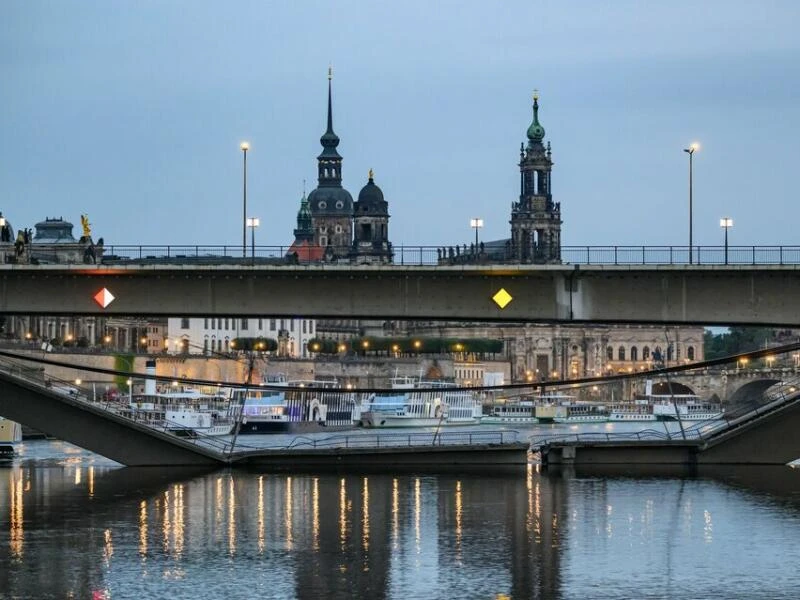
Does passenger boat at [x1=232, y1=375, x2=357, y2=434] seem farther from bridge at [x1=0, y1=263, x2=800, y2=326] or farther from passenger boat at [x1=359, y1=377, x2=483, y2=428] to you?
bridge at [x1=0, y1=263, x2=800, y2=326]

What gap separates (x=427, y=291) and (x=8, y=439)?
131ft

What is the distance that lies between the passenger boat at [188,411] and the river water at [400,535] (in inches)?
1712

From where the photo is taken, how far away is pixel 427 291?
243 feet

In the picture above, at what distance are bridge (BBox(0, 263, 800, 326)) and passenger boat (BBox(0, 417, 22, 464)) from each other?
25697 millimetres

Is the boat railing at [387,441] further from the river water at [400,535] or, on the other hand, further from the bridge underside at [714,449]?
the river water at [400,535]

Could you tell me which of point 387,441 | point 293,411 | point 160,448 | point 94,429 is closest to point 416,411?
point 293,411

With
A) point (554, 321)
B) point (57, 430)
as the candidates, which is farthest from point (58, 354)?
point (554, 321)

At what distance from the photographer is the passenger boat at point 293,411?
154 m

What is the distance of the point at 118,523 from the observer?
6366cm

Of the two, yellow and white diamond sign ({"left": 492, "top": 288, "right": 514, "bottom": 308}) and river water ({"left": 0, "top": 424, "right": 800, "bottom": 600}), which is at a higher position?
yellow and white diamond sign ({"left": 492, "top": 288, "right": 514, "bottom": 308})

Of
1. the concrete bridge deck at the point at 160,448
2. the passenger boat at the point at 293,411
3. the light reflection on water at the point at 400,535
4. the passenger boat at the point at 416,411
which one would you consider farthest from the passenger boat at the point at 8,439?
the passenger boat at the point at 416,411

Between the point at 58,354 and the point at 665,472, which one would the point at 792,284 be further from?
the point at 58,354

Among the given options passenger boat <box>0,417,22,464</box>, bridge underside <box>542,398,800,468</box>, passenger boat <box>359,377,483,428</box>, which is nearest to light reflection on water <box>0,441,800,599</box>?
bridge underside <box>542,398,800,468</box>

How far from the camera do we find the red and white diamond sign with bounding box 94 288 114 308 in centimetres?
7450
